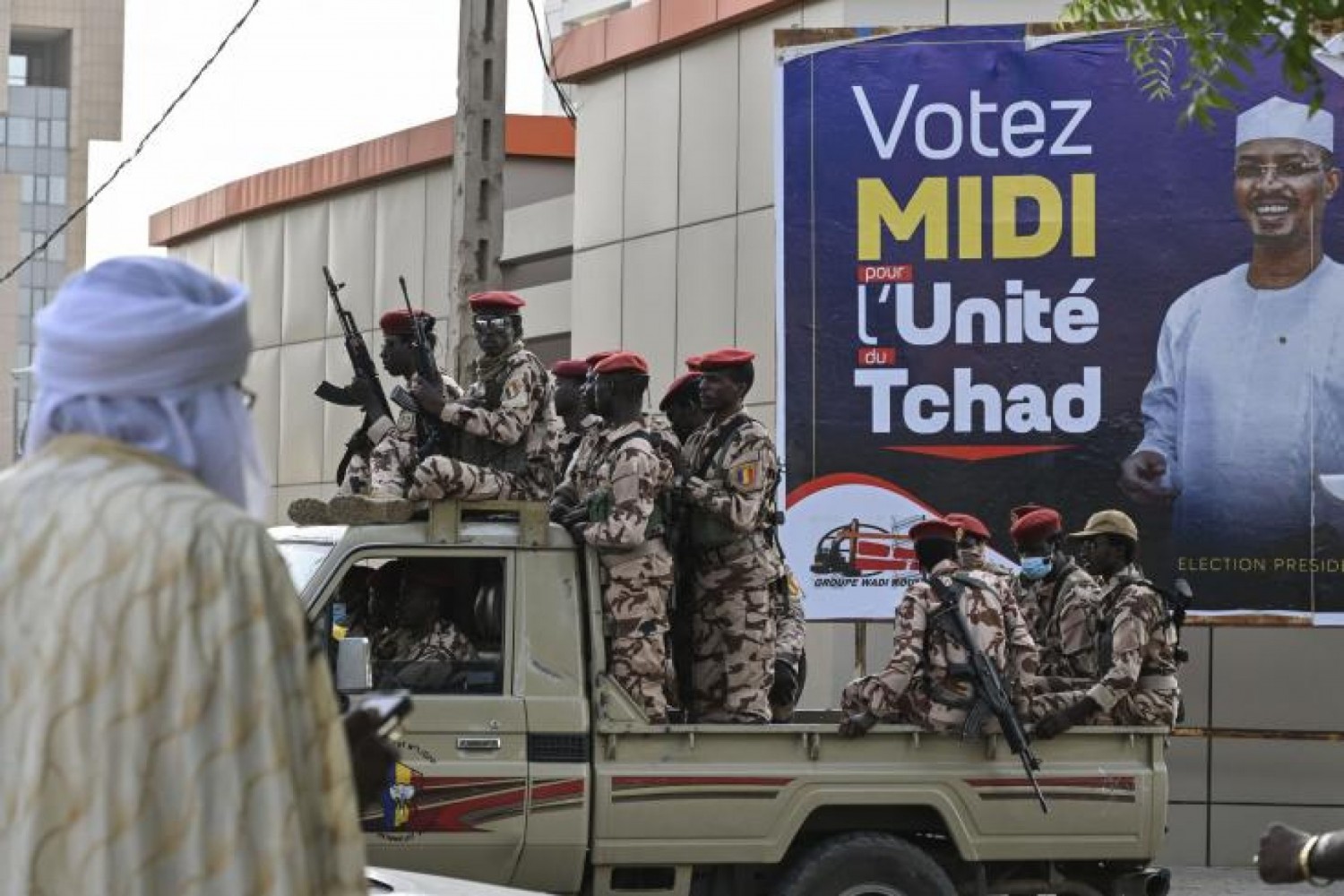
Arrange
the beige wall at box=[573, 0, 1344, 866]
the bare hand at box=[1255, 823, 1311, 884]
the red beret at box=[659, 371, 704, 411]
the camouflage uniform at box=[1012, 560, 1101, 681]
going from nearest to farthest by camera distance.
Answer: the bare hand at box=[1255, 823, 1311, 884] → the red beret at box=[659, 371, 704, 411] → the camouflage uniform at box=[1012, 560, 1101, 681] → the beige wall at box=[573, 0, 1344, 866]

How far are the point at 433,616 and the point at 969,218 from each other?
6536 mm

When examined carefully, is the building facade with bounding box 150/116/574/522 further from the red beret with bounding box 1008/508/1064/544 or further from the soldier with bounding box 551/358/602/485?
the red beret with bounding box 1008/508/1064/544

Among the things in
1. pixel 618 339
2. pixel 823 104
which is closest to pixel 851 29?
pixel 823 104

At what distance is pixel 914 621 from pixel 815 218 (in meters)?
5.43

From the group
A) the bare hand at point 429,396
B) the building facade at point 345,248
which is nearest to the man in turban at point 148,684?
the bare hand at point 429,396

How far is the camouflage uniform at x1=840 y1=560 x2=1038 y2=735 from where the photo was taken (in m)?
9.12

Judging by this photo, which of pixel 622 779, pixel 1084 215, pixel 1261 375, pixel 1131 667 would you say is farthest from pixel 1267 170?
pixel 622 779

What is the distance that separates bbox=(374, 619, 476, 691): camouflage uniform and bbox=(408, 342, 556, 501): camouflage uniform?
71 centimetres

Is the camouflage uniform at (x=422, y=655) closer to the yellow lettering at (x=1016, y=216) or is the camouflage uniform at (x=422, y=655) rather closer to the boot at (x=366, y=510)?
the boot at (x=366, y=510)

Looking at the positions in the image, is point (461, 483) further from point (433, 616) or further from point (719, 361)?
point (719, 361)

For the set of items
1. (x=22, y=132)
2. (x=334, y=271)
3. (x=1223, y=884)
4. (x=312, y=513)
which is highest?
(x=22, y=132)

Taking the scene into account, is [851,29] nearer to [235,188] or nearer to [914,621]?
[914,621]

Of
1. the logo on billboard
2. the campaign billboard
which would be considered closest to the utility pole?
the campaign billboard

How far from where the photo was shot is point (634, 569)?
28.7 ft
